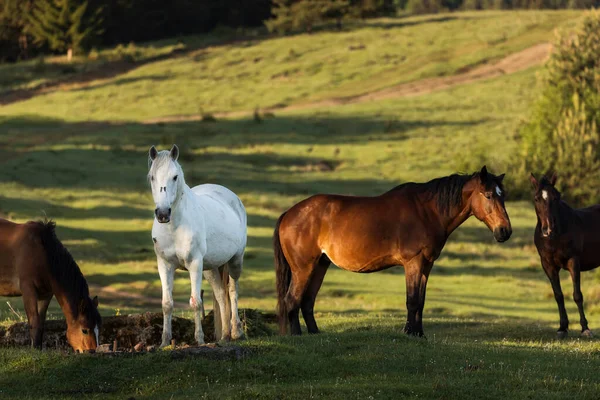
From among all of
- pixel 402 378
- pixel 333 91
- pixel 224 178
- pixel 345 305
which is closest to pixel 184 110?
pixel 333 91

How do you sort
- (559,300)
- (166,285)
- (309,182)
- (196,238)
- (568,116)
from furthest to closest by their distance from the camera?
(568,116)
(309,182)
(559,300)
(196,238)
(166,285)

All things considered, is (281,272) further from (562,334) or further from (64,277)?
(562,334)

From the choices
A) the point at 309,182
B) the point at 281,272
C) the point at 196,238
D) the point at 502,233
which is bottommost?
the point at 309,182

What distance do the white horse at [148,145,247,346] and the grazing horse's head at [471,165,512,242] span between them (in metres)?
3.85

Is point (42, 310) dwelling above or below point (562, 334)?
above

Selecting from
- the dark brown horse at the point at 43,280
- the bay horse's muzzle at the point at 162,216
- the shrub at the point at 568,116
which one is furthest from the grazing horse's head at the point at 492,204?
the shrub at the point at 568,116

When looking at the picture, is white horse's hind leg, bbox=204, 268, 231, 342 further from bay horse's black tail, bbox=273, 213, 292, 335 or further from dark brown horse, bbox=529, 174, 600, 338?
dark brown horse, bbox=529, 174, 600, 338

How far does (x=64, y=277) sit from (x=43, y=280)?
0.36 m

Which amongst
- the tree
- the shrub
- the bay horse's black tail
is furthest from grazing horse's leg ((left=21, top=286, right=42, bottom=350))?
the tree

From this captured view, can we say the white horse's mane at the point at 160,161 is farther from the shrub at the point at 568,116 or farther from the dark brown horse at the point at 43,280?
the shrub at the point at 568,116

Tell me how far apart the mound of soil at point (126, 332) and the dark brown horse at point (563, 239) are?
5830mm

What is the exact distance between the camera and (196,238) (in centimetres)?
1532

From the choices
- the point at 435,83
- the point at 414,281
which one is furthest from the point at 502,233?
the point at 435,83

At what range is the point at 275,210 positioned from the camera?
50.3 m
